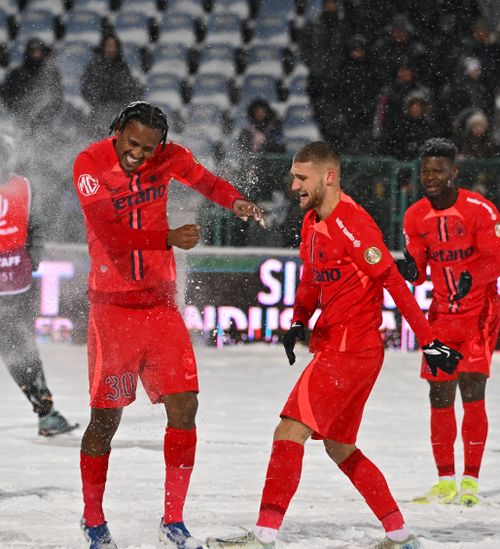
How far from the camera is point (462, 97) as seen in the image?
43.0ft

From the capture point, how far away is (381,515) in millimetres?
4383

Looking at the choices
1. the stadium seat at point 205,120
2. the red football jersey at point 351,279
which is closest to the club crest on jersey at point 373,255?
the red football jersey at point 351,279

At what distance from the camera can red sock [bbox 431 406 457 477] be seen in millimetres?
5848

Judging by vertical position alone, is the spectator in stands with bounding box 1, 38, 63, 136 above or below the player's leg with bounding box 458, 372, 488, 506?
above

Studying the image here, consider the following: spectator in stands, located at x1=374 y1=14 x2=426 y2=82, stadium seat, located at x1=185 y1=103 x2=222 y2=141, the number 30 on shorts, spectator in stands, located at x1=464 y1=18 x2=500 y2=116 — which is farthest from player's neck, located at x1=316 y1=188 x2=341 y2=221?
stadium seat, located at x1=185 y1=103 x2=222 y2=141

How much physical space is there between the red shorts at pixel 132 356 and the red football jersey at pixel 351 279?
544 mm

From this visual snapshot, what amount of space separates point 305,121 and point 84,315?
4794 mm

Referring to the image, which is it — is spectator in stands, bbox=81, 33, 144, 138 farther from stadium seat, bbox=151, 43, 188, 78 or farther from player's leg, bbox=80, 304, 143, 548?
player's leg, bbox=80, 304, 143, 548

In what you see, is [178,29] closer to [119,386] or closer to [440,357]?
[119,386]

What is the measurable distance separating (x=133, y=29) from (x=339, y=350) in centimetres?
1371

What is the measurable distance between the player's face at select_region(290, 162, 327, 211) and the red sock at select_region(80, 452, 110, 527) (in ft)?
4.20

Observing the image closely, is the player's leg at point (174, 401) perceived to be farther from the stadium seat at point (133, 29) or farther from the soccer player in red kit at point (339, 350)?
the stadium seat at point (133, 29)

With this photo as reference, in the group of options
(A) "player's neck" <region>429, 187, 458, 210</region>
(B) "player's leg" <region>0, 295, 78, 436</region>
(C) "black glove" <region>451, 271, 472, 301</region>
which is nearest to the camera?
(C) "black glove" <region>451, 271, 472, 301</region>

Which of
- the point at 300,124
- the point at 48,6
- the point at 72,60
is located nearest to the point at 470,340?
the point at 300,124
